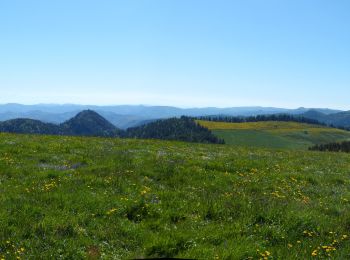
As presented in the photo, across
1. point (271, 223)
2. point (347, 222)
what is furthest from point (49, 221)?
point (347, 222)

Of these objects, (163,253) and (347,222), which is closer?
(163,253)

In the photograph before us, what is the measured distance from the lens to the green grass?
1046 cm

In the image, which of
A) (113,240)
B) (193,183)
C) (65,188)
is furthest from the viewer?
(193,183)

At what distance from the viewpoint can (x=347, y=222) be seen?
13516mm

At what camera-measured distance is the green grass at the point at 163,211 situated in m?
10.5

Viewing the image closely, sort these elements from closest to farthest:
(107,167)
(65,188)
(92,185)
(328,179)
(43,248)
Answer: (43,248)
(65,188)
(92,185)
(107,167)
(328,179)

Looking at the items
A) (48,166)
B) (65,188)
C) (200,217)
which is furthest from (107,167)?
(200,217)

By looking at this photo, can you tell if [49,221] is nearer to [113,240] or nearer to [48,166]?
[113,240]

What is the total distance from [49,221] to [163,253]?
13.0ft

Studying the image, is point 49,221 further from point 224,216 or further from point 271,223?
point 271,223

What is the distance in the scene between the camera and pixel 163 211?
528 inches

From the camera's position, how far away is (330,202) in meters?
16.4

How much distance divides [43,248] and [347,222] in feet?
35.2

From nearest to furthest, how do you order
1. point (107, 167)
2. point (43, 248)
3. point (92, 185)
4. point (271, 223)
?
point (43, 248), point (271, 223), point (92, 185), point (107, 167)
